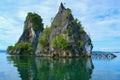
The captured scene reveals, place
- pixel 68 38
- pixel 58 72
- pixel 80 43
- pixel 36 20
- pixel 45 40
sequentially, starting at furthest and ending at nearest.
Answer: pixel 36 20 < pixel 45 40 < pixel 80 43 < pixel 68 38 < pixel 58 72

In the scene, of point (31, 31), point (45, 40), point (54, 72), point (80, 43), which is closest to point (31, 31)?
point (31, 31)

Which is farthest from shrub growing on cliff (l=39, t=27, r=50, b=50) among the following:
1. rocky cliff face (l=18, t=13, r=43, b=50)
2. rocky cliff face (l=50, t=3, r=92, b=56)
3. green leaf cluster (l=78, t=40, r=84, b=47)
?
rocky cliff face (l=18, t=13, r=43, b=50)

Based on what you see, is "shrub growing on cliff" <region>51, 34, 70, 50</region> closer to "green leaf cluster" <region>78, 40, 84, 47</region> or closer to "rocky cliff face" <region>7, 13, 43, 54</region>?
"green leaf cluster" <region>78, 40, 84, 47</region>

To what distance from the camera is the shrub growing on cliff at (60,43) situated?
102 meters

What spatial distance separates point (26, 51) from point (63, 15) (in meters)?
40.3

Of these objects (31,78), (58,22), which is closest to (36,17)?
(58,22)

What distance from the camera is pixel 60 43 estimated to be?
334ft

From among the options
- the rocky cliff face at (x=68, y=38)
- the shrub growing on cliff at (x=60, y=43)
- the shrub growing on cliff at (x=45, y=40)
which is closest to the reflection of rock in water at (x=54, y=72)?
the shrub growing on cliff at (x=60, y=43)

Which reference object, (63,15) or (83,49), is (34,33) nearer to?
(63,15)

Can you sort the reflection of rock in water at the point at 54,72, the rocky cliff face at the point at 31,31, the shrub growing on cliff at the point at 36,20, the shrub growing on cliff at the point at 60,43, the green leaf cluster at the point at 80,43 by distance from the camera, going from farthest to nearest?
1. the shrub growing on cliff at the point at 36,20
2. the rocky cliff face at the point at 31,31
3. the green leaf cluster at the point at 80,43
4. the shrub growing on cliff at the point at 60,43
5. the reflection of rock in water at the point at 54,72

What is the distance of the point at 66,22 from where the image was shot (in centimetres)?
11188

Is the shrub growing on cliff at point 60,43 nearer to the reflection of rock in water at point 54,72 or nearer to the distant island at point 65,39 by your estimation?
the distant island at point 65,39

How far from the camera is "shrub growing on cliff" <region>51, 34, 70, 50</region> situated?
102m

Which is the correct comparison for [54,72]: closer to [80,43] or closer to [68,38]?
[68,38]
